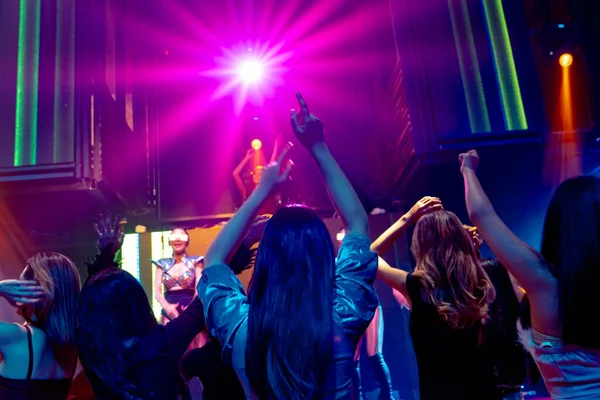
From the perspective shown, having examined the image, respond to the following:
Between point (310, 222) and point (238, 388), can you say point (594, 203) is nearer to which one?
point (310, 222)

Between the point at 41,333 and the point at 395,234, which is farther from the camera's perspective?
the point at 395,234

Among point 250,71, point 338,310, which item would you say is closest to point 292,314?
point 338,310

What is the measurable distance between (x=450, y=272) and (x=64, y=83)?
5680 millimetres

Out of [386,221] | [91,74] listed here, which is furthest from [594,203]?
[91,74]

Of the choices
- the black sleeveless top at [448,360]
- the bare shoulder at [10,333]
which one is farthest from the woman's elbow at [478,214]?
the bare shoulder at [10,333]

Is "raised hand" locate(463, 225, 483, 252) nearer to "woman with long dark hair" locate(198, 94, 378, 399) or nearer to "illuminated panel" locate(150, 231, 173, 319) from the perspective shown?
"woman with long dark hair" locate(198, 94, 378, 399)

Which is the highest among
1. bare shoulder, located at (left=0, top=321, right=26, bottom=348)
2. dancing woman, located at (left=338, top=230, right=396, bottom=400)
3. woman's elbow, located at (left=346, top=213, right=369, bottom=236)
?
woman's elbow, located at (left=346, top=213, right=369, bottom=236)

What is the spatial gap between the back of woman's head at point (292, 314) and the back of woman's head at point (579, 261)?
27.6 inches

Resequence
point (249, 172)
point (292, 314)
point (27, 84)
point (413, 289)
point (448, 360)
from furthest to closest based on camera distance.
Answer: point (249, 172) < point (27, 84) < point (413, 289) < point (448, 360) < point (292, 314)

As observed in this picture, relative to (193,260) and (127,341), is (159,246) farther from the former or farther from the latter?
(127,341)

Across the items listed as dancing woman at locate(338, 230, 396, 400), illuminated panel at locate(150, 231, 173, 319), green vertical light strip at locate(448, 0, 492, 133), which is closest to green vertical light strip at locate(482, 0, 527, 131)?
green vertical light strip at locate(448, 0, 492, 133)

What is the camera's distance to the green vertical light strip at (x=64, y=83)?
5977mm

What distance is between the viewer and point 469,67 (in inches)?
239

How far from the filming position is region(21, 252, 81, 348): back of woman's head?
204 centimetres
